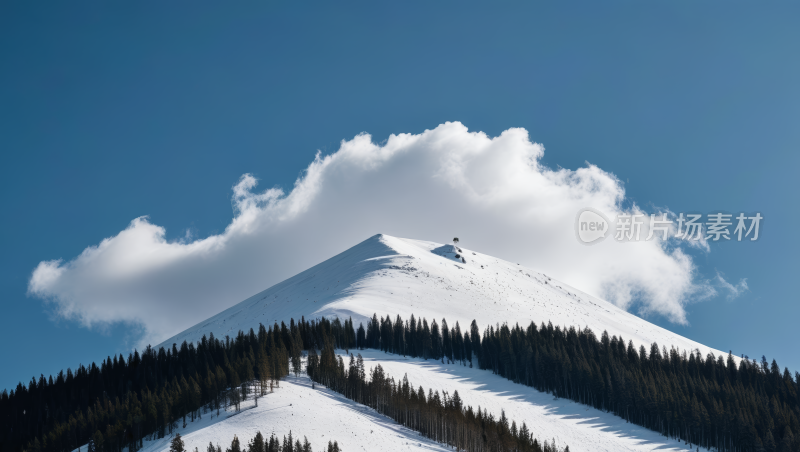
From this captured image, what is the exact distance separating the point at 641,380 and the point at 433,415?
53.1 metres

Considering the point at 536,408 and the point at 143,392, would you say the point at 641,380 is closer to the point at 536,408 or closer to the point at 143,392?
the point at 536,408

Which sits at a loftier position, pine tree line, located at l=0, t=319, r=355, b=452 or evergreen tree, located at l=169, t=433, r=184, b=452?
pine tree line, located at l=0, t=319, r=355, b=452

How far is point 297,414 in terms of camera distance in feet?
252

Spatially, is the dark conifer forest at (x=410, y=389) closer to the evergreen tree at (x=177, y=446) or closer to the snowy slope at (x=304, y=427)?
the snowy slope at (x=304, y=427)

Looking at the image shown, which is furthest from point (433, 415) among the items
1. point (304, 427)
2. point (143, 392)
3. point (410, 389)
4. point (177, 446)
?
point (143, 392)

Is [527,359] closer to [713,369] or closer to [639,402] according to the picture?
[639,402]

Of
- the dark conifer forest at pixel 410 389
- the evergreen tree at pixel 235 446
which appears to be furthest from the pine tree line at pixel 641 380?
the evergreen tree at pixel 235 446

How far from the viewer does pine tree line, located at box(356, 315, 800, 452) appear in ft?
340

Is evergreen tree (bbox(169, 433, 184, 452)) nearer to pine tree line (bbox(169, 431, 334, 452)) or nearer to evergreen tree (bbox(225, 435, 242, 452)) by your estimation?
pine tree line (bbox(169, 431, 334, 452))

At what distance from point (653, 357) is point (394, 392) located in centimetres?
8248

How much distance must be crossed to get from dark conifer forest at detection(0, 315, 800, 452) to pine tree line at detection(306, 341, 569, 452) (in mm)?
511

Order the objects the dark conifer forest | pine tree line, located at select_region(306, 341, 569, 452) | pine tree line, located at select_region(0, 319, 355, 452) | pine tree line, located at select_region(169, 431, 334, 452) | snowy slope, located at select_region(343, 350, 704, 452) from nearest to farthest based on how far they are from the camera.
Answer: pine tree line, located at select_region(169, 431, 334, 452)
pine tree line, located at select_region(306, 341, 569, 452)
pine tree line, located at select_region(0, 319, 355, 452)
the dark conifer forest
snowy slope, located at select_region(343, 350, 704, 452)

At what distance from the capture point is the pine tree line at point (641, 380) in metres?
104

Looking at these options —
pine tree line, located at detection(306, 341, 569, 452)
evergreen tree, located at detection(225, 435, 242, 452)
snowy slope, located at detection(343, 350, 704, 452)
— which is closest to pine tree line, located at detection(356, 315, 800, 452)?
snowy slope, located at detection(343, 350, 704, 452)
